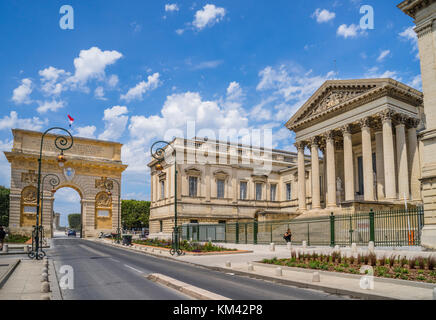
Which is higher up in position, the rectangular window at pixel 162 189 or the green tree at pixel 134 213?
the rectangular window at pixel 162 189

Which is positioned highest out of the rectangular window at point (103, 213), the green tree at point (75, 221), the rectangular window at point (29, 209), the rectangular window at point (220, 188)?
the rectangular window at point (220, 188)

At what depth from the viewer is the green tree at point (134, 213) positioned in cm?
8971

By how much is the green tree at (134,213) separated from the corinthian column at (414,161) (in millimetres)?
66180

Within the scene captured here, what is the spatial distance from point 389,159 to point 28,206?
151 feet

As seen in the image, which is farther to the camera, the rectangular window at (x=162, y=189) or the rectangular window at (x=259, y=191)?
the rectangular window at (x=259, y=191)

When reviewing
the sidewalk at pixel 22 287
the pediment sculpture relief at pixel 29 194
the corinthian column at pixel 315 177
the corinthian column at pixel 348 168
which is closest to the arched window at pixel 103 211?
the pediment sculpture relief at pixel 29 194

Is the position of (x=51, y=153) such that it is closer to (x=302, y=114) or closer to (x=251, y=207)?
(x=251, y=207)

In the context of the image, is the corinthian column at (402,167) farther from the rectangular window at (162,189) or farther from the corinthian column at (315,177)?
the rectangular window at (162,189)

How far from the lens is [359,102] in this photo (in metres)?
36.7

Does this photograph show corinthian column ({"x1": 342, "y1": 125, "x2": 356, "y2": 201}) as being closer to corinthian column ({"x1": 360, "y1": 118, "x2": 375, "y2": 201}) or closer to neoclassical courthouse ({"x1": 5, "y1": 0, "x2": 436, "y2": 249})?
neoclassical courthouse ({"x1": 5, "y1": 0, "x2": 436, "y2": 249})

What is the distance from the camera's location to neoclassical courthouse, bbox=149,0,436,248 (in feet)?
70.9

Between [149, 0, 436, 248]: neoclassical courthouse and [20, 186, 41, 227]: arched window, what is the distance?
17511mm

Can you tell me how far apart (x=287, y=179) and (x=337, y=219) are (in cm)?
3247
